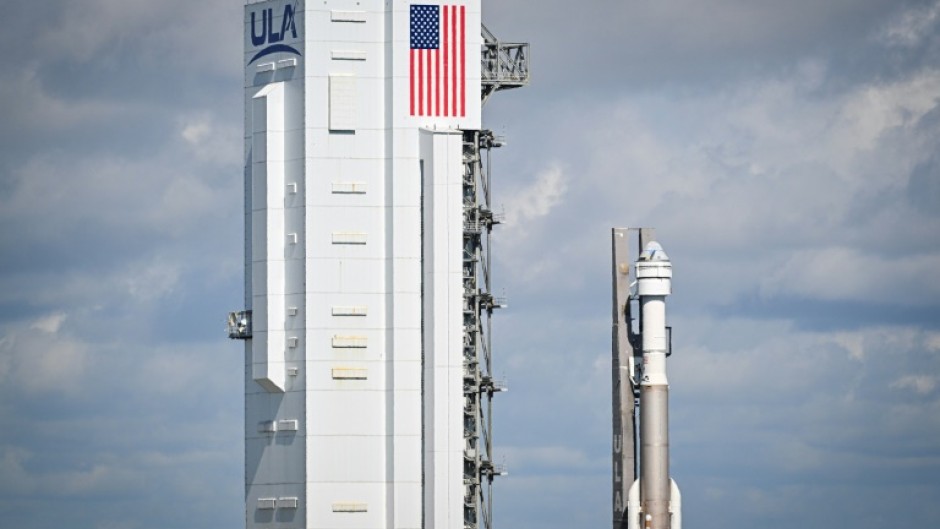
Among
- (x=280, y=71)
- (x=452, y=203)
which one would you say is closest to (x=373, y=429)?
(x=452, y=203)

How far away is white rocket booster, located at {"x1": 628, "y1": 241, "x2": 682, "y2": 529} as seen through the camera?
94875 millimetres

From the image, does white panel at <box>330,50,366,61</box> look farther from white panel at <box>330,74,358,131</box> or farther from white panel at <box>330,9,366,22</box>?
white panel at <box>330,9,366,22</box>

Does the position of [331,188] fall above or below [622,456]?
above

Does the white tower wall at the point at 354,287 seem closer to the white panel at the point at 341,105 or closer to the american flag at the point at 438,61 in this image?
the white panel at the point at 341,105

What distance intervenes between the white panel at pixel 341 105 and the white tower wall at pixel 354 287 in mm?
63

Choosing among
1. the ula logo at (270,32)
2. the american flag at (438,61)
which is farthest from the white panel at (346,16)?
the american flag at (438,61)

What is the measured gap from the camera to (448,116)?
98875 millimetres

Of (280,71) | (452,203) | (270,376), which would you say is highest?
(280,71)

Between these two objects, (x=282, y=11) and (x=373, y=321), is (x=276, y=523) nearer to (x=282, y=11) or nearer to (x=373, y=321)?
(x=373, y=321)

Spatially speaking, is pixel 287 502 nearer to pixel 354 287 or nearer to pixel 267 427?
pixel 267 427

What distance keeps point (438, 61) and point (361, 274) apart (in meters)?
10.3

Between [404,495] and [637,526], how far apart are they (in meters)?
10.2

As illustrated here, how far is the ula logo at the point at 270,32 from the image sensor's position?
9900cm

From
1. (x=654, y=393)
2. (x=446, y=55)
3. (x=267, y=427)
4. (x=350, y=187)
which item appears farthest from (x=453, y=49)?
(x=267, y=427)
